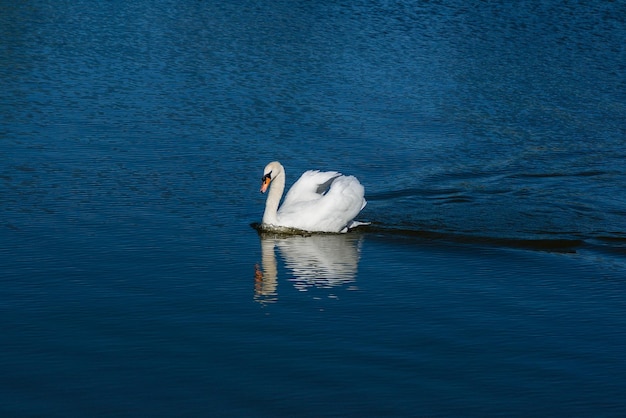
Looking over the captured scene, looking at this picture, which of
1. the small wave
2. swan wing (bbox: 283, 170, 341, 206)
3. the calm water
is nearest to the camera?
the calm water

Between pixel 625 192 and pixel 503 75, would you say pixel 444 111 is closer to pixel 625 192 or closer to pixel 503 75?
pixel 503 75

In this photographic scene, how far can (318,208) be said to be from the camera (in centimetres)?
1384

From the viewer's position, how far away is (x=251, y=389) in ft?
28.8

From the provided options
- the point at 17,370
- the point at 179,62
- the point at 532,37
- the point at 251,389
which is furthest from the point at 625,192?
the point at 532,37

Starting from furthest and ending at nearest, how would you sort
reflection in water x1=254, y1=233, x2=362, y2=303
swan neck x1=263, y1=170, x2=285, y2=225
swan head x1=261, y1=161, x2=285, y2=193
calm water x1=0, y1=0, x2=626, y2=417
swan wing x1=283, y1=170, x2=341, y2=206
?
swan wing x1=283, y1=170, x2=341, y2=206
swan head x1=261, y1=161, x2=285, y2=193
swan neck x1=263, y1=170, x2=285, y2=225
reflection in water x1=254, y1=233, x2=362, y2=303
calm water x1=0, y1=0, x2=626, y2=417

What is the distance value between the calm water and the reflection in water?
4 centimetres

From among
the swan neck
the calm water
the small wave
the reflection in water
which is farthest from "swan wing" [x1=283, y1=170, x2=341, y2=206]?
the small wave

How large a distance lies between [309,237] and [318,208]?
1.19ft

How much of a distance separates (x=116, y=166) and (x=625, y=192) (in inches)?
267

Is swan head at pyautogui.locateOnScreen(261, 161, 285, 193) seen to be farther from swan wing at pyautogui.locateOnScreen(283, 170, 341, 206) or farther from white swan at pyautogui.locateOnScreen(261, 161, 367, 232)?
swan wing at pyautogui.locateOnScreen(283, 170, 341, 206)

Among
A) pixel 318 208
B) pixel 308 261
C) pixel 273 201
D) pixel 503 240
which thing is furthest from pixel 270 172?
pixel 503 240

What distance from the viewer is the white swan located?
1369cm

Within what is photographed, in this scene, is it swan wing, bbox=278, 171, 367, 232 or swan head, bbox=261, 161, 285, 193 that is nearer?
swan wing, bbox=278, 171, 367, 232

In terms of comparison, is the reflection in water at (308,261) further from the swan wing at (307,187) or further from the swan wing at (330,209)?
the swan wing at (307,187)
